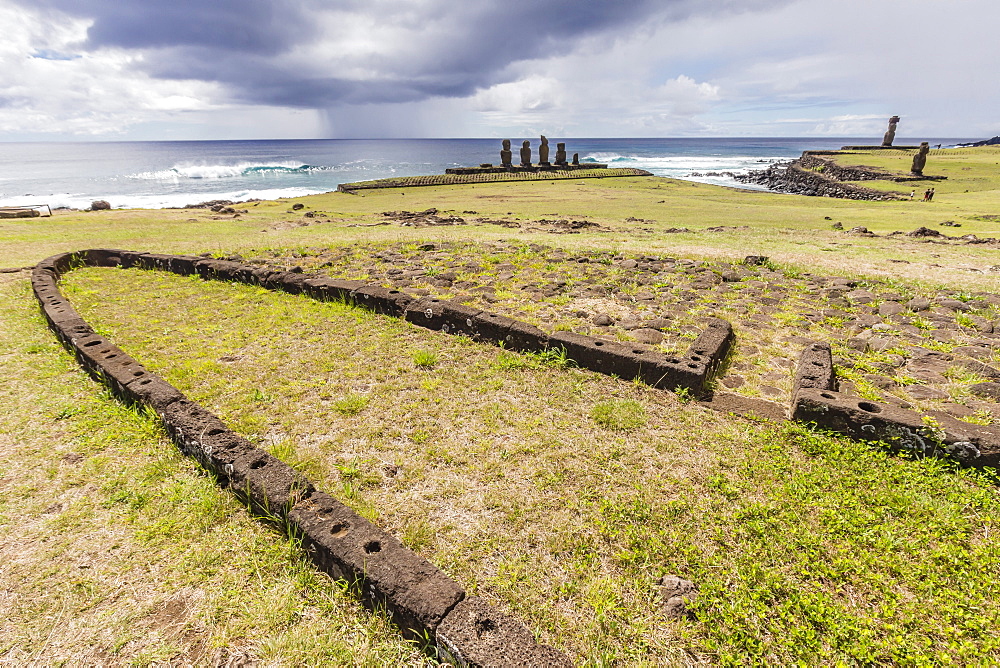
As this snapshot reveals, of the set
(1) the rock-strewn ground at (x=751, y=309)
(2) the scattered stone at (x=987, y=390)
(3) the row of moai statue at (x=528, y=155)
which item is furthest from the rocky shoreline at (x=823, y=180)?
(2) the scattered stone at (x=987, y=390)

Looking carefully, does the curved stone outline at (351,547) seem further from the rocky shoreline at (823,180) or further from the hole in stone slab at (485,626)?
the rocky shoreline at (823,180)

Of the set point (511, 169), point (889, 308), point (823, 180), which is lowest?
point (889, 308)

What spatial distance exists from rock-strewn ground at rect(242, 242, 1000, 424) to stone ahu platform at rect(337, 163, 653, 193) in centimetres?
4741

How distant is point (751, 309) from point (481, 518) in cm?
633

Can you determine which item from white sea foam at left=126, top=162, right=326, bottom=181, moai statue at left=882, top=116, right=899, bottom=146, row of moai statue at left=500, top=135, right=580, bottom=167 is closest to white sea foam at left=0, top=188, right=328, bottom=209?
row of moai statue at left=500, top=135, right=580, bottom=167

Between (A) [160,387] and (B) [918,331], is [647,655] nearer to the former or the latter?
(A) [160,387]

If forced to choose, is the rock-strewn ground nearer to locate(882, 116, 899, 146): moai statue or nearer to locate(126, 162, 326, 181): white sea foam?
locate(882, 116, 899, 146): moai statue

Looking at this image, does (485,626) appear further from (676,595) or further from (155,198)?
(155,198)

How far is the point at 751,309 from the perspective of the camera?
755 cm

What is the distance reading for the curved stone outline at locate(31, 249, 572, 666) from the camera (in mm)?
2271

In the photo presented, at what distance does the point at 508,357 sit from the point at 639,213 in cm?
2391

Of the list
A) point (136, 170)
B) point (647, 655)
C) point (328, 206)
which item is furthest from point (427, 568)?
point (136, 170)

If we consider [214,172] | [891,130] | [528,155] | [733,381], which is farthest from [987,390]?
[214,172]

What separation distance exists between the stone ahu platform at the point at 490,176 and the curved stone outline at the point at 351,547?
2087 inches
